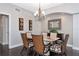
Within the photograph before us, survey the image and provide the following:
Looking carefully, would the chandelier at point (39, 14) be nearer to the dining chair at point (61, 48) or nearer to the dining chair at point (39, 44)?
the dining chair at point (39, 44)

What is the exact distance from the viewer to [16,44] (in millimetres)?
4332

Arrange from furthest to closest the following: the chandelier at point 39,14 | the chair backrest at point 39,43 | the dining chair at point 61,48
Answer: the chandelier at point 39,14 < the dining chair at point 61,48 < the chair backrest at point 39,43

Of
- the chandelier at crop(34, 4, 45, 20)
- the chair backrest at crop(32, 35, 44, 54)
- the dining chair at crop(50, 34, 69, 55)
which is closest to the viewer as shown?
the chair backrest at crop(32, 35, 44, 54)

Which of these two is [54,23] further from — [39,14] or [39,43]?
[39,43]

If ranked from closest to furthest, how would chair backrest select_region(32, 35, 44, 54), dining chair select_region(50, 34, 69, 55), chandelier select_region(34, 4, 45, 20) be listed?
chair backrest select_region(32, 35, 44, 54)
dining chair select_region(50, 34, 69, 55)
chandelier select_region(34, 4, 45, 20)

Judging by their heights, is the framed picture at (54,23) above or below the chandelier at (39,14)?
below

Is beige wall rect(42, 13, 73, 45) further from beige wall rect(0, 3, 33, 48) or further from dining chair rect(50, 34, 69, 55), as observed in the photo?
beige wall rect(0, 3, 33, 48)

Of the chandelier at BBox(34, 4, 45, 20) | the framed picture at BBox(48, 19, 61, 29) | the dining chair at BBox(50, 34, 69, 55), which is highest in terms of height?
the chandelier at BBox(34, 4, 45, 20)

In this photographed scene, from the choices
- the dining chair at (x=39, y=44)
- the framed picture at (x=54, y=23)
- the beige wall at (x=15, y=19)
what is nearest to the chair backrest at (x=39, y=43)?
the dining chair at (x=39, y=44)

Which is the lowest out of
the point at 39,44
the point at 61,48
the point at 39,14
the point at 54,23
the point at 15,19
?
the point at 61,48

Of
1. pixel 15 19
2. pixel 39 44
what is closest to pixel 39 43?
pixel 39 44

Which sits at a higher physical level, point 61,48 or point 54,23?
point 54,23

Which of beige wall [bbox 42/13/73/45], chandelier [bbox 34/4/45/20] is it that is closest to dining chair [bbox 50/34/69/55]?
beige wall [bbox 42/13/73/45]

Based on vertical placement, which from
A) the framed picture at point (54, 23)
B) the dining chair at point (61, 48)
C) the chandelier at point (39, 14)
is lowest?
the dining chair at point (61, 48)
